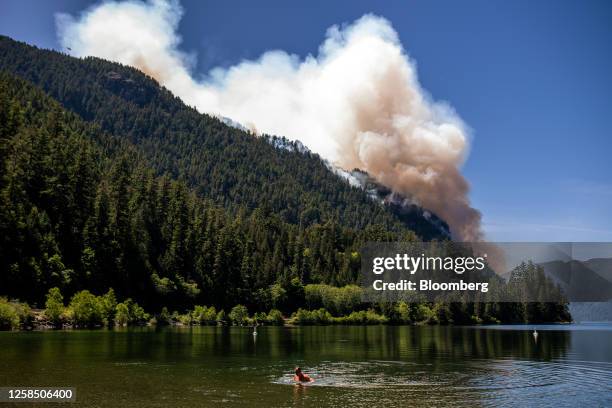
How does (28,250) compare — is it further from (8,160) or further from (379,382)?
(379,382)

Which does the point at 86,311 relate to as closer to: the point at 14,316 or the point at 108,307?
the point at 108,307

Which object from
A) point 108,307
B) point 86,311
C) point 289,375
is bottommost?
point 289,375

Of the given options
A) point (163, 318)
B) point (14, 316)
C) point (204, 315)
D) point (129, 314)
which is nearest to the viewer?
point (14, 316)

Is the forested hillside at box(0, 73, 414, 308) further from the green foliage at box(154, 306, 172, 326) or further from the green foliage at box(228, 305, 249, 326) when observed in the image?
the green foliage at box(228, 305, 249, 326)

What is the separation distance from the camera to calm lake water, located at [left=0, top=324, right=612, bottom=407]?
43344 millimetres

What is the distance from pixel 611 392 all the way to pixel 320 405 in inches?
1036

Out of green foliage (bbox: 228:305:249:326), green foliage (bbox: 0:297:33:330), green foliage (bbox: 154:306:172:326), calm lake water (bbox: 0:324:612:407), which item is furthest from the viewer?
green foliage (bbox: 228:305:249:326)

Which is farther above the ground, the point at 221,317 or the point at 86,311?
the point at 86,311

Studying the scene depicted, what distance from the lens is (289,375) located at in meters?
57.2

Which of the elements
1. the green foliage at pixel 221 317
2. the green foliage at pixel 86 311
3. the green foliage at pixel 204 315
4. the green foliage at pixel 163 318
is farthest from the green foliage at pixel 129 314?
the green foliage at pixel 221 317

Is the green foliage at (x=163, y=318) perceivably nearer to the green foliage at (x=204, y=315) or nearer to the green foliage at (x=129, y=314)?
the green foliage at (x=129, y=314)

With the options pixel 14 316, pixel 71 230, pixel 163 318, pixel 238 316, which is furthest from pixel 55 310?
pixel 238 316

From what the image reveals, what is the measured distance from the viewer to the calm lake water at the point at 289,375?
43.3 meters

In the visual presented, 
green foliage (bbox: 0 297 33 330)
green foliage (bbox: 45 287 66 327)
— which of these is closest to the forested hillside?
green foliage (bbox: 45 287 66 327)
